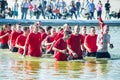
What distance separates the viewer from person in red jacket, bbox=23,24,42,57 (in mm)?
22609

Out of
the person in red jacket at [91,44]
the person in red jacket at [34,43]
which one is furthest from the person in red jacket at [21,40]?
the person in red jacket at [91,44]

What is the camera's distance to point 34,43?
23.0 meters

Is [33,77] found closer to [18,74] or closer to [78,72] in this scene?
[18,74]

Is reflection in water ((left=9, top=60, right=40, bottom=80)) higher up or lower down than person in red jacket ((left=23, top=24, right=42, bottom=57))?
lower down

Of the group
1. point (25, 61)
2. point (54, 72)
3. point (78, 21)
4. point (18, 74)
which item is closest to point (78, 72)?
point (54, 72)

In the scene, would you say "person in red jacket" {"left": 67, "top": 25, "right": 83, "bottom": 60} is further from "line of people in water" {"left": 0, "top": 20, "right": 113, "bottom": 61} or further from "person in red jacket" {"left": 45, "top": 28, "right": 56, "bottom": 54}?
"person in red jacket" {"left": 45, "top": 28, "right": 56, "bottom": 54}

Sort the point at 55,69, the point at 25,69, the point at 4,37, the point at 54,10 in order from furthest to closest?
1. the point at 54,10
2. the point at 4,37
3. the point at 55,69
4. the point at 25,69

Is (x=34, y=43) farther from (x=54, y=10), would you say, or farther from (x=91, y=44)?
(x=54, y=10)

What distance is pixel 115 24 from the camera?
4594 cm

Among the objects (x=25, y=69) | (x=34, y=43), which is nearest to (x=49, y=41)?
(x=34, y=43)

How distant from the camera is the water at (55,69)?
59.9 feet

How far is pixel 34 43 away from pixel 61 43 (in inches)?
77.1

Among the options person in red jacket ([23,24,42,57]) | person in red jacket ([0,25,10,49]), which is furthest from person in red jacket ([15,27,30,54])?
person in red jacket ([0,25,10,49])

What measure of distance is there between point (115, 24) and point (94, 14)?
4.79 m
